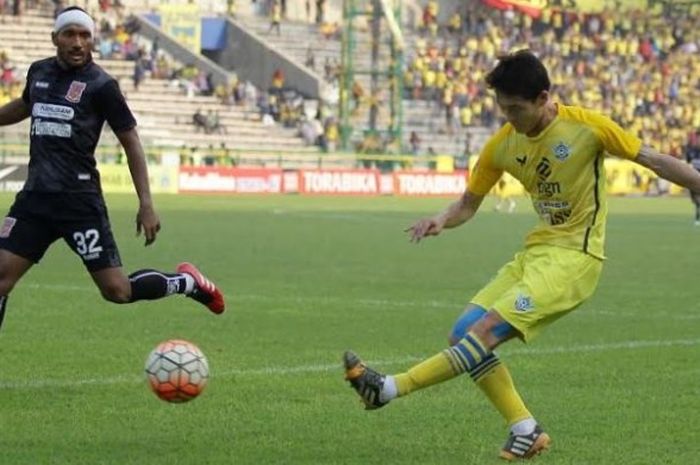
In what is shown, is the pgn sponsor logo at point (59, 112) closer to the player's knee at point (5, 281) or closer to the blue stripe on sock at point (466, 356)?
the player's knee at point (5, 281)

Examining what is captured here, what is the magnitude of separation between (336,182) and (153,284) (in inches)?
1603

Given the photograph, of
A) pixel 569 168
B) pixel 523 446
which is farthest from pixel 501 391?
pixel 569 168

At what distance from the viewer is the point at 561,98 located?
61.7m

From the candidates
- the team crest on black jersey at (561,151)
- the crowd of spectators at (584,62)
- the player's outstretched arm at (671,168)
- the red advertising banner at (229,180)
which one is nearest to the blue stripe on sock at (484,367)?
the team crest on black jersey at (561,151)

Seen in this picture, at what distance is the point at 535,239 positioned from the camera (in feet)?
28.2

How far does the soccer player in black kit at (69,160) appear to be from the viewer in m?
9.56

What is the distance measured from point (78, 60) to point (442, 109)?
50.5 m

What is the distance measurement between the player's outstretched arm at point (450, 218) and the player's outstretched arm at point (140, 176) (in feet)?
5.79

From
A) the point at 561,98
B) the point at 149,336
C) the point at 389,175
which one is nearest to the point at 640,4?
the point at 561,98

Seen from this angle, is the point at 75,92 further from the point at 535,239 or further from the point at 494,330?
the point at 494,330

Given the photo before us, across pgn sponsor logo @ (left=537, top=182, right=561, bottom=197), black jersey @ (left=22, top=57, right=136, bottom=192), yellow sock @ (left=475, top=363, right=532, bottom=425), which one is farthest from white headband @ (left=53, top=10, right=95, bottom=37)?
yellow sock @ (left=475, top=363, right=532, bottom=425)

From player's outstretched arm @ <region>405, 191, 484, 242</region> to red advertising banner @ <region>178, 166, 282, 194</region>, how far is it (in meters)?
39.3

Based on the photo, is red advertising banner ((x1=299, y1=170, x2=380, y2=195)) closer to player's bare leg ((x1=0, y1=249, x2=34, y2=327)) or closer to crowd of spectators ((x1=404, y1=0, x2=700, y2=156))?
crowd of spectators ((x1=404, y1=0, x2=700, y2=156))

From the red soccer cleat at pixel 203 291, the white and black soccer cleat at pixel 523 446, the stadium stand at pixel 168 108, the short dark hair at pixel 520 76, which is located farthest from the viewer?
the stadium stand at pixel 168 108
